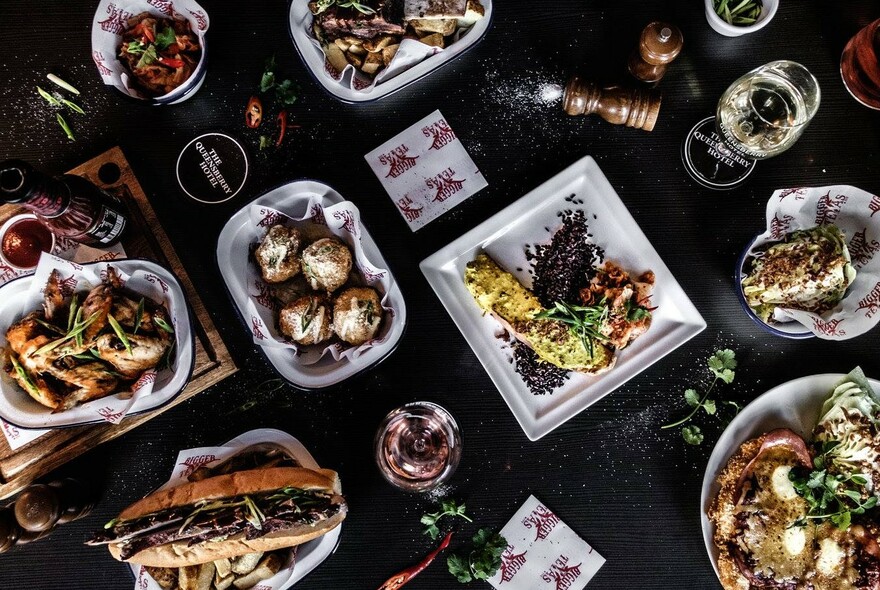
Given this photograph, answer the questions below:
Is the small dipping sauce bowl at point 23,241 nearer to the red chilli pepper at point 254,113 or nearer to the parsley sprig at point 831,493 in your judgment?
the red chilli pepper at point 254,113

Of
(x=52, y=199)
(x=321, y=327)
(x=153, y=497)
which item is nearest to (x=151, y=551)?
(x=153, y=497)

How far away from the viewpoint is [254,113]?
202 centimetres

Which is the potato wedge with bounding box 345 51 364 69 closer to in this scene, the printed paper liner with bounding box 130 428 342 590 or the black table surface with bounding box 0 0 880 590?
the black table surface with bounding box 0 0 880 590

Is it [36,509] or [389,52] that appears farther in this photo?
[389,52]

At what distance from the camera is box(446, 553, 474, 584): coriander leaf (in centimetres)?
193

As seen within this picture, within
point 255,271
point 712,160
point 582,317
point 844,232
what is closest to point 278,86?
point 255,271

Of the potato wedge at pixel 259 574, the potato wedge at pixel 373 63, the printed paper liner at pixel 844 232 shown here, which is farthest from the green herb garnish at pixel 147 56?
the printed paper liner at pixel 844 232

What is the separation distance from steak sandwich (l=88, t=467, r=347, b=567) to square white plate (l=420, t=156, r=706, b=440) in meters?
0.66

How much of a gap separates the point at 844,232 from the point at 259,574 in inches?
81.8

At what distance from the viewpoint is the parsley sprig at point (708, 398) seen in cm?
195

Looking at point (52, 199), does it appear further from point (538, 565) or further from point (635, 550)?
point (635, 550)

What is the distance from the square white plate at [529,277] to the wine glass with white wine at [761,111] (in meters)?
0.37

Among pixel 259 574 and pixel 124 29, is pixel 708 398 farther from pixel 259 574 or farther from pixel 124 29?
pixel 124 29

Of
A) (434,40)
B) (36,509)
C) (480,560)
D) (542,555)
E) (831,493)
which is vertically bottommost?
(831,493)
